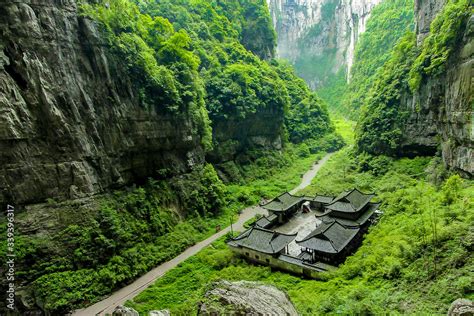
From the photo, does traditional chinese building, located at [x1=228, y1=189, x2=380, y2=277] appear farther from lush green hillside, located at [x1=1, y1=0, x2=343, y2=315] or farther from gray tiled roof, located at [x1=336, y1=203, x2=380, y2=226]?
lush green hillside, located at [x1=1, y1=0, x2=343, y2=315]

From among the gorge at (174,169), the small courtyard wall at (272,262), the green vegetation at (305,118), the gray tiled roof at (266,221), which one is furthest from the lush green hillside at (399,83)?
the small courtyard wall at (272,262)

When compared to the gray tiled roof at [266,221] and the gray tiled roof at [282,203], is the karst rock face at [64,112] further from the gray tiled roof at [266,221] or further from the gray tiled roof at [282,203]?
the gray tiled roof at [282,203]

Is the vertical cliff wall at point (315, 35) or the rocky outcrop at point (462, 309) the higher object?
the vertical cliff wall at point (315, 35)

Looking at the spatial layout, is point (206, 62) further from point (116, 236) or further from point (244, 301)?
point (244, 301)

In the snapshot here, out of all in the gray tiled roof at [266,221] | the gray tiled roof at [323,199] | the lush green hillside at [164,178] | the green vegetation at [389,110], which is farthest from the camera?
the green vegetation at [389,110]

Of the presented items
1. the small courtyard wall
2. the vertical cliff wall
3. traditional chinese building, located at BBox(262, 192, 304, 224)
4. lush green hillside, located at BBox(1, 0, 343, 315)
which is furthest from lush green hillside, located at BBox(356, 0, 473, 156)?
the vertical cliff wall

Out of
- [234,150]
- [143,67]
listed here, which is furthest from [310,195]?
[143,67]
